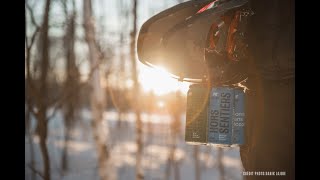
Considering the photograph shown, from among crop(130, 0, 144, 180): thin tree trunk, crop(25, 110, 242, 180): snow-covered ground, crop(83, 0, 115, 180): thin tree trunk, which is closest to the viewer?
crop(83, 0, 115, 180): thin tree trunk

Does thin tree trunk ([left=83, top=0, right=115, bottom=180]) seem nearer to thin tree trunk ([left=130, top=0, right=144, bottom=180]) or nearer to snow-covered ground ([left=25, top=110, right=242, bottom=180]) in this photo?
thin tree trunk ([left=130, top=0, right=144, bottom=180])

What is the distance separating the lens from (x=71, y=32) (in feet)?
23.5

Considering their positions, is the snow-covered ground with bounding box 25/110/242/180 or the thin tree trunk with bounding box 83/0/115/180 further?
the snow-covered ground with bounding box 25/110/242/180

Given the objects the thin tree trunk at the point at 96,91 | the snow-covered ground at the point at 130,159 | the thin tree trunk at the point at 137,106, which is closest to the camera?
the thin tree trunk at the point at 96,91

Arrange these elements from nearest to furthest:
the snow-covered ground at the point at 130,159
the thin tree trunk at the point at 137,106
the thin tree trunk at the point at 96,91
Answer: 1. the thin tree trunk at the point at 96,91
2. the thin tree trunk at the point at 137,106
3. the snow-covered ground at the point at 130,159

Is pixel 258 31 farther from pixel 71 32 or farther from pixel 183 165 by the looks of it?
pixel 183 165

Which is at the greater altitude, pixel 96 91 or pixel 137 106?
pixel 96 91

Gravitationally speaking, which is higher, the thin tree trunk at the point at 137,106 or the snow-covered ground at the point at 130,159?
the thin tree trunk at the point at 137,106

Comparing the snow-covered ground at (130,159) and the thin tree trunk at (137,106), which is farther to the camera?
the snow-covered ground at (130,159)

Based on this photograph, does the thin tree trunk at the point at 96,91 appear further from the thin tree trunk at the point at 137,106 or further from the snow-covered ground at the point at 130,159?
the snow-covered ground at the point at 130,159

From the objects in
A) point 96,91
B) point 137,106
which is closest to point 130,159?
point 137,106

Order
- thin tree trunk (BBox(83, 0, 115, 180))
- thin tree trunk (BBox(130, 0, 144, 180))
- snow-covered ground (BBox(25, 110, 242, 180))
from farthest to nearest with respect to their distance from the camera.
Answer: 1. snow-covered ground (BBox(25, 110, 242, 180))
2. thin tree trunk (BBox(130, 0, 144, 180))
3. thin tree trunk (BBox(83, 0, 115, 180))

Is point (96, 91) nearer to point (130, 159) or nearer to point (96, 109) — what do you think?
point (96, 109)
